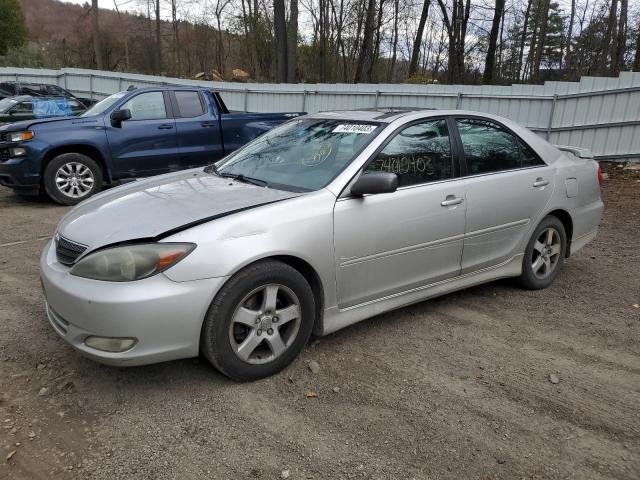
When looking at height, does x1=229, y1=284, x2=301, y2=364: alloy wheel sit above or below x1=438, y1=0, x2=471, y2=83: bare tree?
below

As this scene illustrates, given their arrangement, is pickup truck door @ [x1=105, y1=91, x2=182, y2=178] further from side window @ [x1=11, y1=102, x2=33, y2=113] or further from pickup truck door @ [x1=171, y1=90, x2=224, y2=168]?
side window @ [x1=11, y1=102, x2=33, y2=113]

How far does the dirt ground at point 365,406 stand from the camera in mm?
2432

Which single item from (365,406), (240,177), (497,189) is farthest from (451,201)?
(365,406)

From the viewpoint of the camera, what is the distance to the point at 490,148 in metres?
4.22

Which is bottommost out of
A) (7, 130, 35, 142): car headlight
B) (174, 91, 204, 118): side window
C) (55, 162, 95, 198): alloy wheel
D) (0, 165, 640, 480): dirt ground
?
(0, 165, 640, 480): dirt ground

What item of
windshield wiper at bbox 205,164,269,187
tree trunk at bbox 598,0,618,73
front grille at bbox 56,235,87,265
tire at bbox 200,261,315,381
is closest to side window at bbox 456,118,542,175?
windshield wiper at bbox 205,164,269,187

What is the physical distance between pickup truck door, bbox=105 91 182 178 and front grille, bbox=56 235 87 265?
5336 mm

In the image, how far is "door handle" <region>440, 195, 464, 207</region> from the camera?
3752 mm

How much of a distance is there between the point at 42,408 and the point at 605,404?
3.08 metres

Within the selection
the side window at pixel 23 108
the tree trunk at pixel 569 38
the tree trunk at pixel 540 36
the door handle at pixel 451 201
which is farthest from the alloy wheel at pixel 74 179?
the tree trunk at pixel 569 38

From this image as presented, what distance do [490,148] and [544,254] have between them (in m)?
1.13

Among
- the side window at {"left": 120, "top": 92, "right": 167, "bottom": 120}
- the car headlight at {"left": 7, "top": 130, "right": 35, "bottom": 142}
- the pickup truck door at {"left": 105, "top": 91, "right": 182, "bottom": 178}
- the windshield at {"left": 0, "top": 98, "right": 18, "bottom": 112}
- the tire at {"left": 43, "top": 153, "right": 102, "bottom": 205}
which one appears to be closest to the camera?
the car headlight at {"left": 7, "top": 130, "right": 35, "bottom": 142}

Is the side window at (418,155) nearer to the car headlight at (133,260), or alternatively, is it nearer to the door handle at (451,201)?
the door handle at (451,201)

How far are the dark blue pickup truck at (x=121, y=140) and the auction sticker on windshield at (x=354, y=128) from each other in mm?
5002
